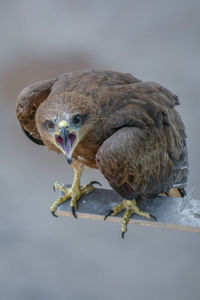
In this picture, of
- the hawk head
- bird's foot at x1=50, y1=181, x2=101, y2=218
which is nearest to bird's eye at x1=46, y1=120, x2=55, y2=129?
the hawk head

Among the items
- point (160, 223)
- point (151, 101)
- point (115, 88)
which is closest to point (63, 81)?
point (115, 88)

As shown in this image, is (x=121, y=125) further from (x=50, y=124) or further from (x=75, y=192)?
(x=75, y=192)

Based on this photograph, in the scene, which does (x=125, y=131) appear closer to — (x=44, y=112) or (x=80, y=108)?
(x=80, y=108)

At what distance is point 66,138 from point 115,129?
0.36 metres

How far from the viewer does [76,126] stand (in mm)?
2385

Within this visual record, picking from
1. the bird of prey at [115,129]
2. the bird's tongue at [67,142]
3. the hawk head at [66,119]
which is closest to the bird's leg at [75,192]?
the bird of prey at [115,129]

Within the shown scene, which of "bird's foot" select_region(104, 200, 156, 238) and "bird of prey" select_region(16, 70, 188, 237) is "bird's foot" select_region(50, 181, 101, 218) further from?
"bird's foot" select_region(104, 200, 156, 238)

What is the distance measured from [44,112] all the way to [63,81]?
14.7 inches

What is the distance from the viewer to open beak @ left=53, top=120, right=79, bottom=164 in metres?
2.28

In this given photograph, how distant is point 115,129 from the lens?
2.56 metres

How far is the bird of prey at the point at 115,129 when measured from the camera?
240 centimetres

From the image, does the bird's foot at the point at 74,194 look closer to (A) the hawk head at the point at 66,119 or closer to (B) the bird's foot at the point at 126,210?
(B) the bird's foot at the point at 126,210

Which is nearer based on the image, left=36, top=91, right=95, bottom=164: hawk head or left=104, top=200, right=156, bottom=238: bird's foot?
left=36, top=91, right=95, bottom=164: hawk head

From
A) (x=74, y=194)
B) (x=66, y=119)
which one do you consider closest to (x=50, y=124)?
(x=66, y=119)
